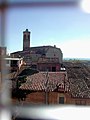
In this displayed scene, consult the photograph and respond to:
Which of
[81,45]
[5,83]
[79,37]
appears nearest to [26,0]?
[5,83]

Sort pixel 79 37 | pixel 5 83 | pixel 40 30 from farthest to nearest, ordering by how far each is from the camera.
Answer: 1. pixel 40 30
2. pixel 79 37
3. pixel 5 83

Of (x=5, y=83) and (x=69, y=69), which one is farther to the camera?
(x=69, y=69)

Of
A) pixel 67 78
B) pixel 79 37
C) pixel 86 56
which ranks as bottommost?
pixel 67 78

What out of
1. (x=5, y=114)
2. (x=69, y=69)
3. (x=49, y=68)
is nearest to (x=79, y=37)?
(x=5, y=114)

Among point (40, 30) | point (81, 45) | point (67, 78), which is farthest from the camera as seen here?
point (67, 78)

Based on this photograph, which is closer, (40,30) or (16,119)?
(16,119)

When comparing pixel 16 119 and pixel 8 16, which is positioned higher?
pixel 8 16

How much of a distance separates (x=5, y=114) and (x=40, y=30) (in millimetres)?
958

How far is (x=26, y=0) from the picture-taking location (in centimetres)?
67

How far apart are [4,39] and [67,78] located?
78.8 inches

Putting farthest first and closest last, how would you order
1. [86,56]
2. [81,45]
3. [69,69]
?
[69,69] < [81,45] < [86,56]

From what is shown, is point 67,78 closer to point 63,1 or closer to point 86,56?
point 86,56

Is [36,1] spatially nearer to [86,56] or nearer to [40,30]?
[86,56]

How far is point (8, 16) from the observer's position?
654 millimetres
